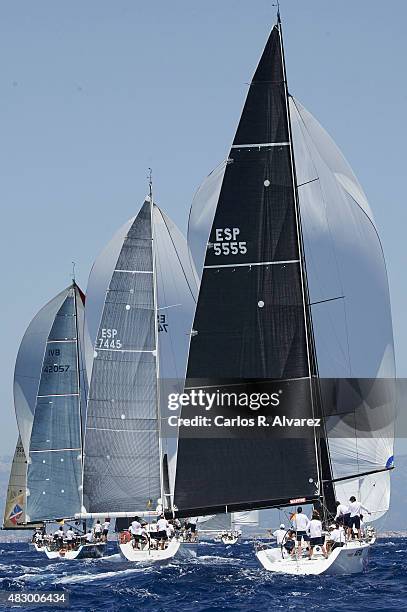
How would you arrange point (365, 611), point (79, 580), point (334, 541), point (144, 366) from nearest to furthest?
point (365, 611), point (334, 541), point (79, 580), point (144, 366)

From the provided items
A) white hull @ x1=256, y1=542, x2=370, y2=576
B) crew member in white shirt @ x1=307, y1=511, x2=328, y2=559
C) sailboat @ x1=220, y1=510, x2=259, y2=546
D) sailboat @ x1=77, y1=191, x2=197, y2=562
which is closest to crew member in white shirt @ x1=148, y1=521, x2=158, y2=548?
sailboat @ x1=77, y1=191, x2=197, y2=562

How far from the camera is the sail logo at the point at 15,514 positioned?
69938 mm

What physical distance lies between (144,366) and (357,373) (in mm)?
15143

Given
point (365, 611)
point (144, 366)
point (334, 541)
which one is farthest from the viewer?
point (144, 366)

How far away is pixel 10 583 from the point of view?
3178 centimetres

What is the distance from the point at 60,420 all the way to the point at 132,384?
34.3 ft

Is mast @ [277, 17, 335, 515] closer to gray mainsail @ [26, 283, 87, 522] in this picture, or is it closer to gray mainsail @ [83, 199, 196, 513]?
gray mainsail @ [83, 199, 196, 513]

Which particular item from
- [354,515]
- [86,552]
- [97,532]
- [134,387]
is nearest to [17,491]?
[97,532]

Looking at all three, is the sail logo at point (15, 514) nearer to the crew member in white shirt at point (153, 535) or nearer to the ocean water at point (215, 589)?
the crew member in white shirt at point (153, 535)

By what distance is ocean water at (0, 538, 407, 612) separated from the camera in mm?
24828

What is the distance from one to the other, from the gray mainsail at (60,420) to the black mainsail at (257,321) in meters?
24.6

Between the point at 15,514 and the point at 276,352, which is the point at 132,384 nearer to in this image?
the point at 276,352

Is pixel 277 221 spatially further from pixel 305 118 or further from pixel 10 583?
pixel 10 583

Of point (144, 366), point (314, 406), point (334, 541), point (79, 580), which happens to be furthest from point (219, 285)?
point (144, 366)
